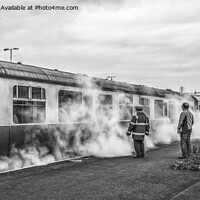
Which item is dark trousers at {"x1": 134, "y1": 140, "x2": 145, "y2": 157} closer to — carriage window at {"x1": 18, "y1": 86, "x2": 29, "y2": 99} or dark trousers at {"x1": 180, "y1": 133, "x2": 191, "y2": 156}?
dark trousers at {"x1": 180, "y1": 133, "x2": 191, "y2": 156}

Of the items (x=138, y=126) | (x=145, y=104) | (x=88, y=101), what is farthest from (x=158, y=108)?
(x=88, y=101)

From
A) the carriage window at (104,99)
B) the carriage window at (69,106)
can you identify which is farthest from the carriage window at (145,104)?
the carriage window at (69,106)

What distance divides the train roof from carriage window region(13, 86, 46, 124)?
1.03 feet

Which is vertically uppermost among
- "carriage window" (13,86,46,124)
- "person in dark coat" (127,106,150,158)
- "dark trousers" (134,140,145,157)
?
"carriage window" (13,86,46,124)

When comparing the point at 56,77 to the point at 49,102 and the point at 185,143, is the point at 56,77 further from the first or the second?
the point at 185,143

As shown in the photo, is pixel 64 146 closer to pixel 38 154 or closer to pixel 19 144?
pixel 38 154

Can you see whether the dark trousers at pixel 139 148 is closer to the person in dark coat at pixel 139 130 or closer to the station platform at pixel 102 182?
the person in dark coat at pixel 139 130

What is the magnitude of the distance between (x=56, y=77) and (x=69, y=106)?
0.92 m

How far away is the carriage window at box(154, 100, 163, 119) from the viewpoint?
45.9 feet

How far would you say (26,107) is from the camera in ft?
25.4

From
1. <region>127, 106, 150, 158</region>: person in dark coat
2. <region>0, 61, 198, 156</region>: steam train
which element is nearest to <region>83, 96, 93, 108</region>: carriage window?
<region>0, 61, 198, 156</region>: steam train

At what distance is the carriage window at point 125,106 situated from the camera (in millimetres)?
11391

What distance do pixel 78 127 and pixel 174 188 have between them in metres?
4.26

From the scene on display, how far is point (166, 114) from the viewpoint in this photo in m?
15.0
